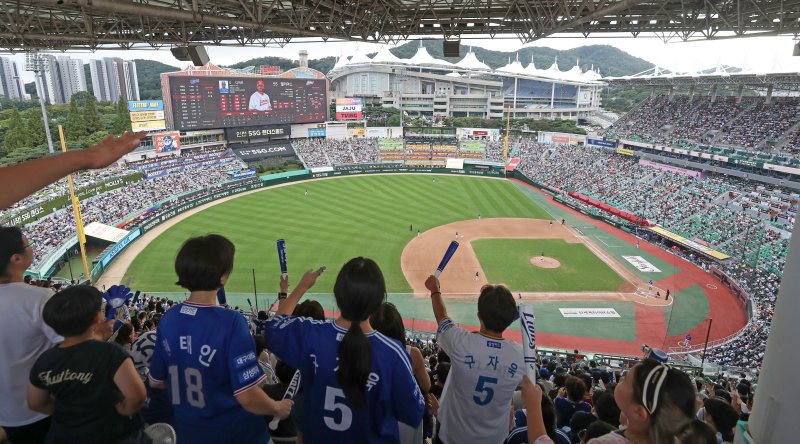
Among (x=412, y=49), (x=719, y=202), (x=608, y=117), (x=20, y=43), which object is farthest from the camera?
(x=412, y=49)

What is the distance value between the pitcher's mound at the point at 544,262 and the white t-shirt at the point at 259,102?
32888mm

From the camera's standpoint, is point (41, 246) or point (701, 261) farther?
point (701, 261)

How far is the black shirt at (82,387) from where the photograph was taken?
236cm

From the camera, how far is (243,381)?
2.36 metres

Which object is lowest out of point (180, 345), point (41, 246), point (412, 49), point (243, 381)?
point (41, 246)

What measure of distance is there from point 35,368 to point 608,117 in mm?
98908

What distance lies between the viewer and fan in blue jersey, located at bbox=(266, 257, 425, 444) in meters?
2.29

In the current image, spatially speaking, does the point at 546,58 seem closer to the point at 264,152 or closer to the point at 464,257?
the point at 264,152

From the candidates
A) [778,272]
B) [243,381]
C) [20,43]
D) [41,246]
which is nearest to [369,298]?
[243,381]

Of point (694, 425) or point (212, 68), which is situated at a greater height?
point (212, 68)

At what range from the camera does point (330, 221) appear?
3050 centimetres

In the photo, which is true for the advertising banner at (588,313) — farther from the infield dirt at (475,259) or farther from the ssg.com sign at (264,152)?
the ssg.com sign at (264,152)

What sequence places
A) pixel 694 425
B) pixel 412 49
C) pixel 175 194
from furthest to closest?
1. pixel 412 49
2. pixel 175 194
3. pixel 694 425

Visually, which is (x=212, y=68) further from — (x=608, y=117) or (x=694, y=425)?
(x=608, y=117)
